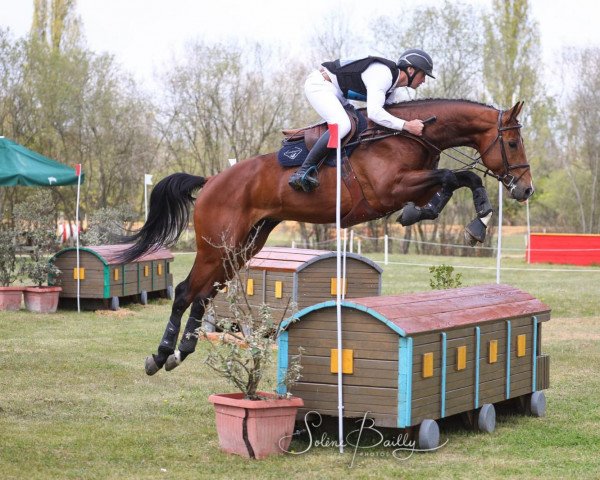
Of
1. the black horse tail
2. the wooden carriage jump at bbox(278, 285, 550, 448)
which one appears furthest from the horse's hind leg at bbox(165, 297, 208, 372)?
the wooden carriage jump at bbox(278, 285, 550, 448)

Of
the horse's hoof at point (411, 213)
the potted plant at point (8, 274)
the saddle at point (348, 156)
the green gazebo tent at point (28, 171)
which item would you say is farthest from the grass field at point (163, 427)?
the green gazebo tent at point (28, 171)

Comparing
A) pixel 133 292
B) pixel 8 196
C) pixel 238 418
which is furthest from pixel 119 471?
pixel 8 196

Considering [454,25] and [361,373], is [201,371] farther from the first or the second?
[454,25]

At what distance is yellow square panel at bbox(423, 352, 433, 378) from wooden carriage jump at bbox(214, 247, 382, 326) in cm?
415

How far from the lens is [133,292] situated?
13.5m

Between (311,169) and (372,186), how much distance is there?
0.41m

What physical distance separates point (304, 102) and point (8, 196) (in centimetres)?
928

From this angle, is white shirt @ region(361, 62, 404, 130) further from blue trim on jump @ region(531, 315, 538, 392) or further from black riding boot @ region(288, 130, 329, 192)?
blue trim on jump @ region(531, 315, 538, 392)

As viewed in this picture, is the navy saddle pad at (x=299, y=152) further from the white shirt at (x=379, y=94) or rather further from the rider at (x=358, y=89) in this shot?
the white shirt at (x=379, y=94)

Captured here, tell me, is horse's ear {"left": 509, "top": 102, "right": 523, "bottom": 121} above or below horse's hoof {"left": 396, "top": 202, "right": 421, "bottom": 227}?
above

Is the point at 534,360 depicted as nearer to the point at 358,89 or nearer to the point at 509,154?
the point at 509,154

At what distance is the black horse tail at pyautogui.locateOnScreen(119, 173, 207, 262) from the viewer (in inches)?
280

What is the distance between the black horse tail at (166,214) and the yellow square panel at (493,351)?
2.53 metres

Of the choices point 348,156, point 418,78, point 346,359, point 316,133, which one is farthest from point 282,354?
point 418,78
